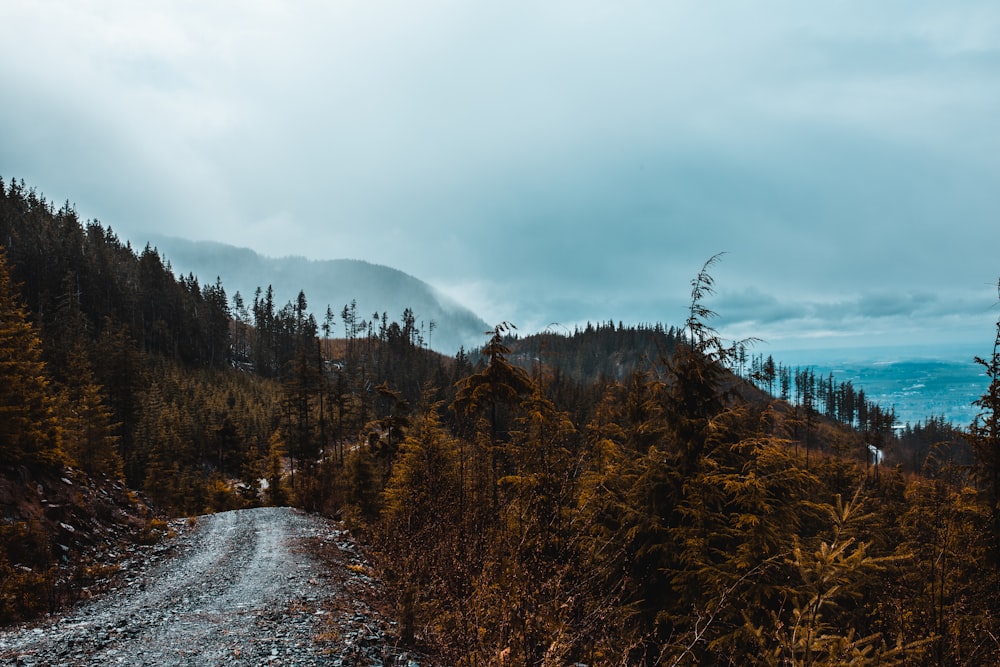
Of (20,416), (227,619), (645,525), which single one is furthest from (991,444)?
(20,416)

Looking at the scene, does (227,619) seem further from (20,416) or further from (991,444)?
(991,444)

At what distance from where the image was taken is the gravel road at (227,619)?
7.91 metres

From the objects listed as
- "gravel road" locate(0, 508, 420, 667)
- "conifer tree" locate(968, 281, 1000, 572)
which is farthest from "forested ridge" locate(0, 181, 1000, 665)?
"gravel road" locate(0, 508, 420, 667)

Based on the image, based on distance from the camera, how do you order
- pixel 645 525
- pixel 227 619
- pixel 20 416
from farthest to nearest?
pixel 20 416, pixel 227 619, pixel 645 525

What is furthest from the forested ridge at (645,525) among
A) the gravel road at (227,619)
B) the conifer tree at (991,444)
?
the gravel road at (227,619)

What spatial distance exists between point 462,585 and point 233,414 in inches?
2960

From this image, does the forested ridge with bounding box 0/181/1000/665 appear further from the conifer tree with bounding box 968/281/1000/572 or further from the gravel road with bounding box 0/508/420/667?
the gravel road with bounding box 0/508/420/667

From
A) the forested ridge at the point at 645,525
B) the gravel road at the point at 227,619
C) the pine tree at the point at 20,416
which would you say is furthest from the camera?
the pine tree at the point at 20,416

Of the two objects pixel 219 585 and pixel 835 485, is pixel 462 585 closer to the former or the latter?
pixel 219 585

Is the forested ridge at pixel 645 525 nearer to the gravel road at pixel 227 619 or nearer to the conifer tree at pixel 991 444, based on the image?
the conifer tree at pixel 991 444

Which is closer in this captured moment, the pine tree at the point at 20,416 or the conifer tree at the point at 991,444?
the conifer tree at the point at 991,444

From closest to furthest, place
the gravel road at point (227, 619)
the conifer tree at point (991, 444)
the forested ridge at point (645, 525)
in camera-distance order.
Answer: the forested ridge at point (645, 525) < the gravel road at point (227, 619) < the conifer tree at point (991, 444)

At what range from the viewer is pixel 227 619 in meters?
9.80

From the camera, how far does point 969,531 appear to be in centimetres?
887
